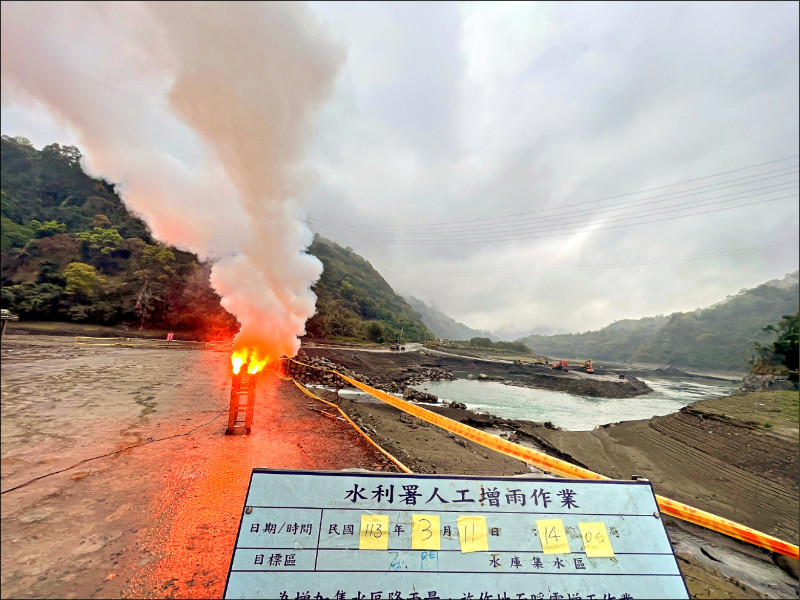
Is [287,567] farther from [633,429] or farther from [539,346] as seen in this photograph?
[539,346]

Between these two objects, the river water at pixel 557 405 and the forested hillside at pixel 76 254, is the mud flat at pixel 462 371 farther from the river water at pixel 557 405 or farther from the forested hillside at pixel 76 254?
the forested hillside at pixel 76 254

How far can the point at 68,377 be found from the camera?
22.1 ft

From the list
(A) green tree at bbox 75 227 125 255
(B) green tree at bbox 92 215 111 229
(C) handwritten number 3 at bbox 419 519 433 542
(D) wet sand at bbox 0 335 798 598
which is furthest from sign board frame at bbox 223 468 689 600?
(B) green tree at bbox 92 215 111 229

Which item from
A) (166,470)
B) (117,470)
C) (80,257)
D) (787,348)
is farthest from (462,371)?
(80,257)

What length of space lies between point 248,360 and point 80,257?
190 inches

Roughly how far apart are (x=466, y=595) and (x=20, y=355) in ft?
25.7

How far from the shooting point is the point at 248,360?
9859 millimetres

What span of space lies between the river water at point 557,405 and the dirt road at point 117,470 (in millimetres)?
19881

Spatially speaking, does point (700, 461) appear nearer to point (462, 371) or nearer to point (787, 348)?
point (787, 348)

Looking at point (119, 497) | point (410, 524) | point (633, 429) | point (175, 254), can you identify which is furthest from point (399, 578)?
point (633, 429)

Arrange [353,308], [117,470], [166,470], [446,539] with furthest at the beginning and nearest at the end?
1. [353,308]
2. [166,470]
3. [117,470]
4. [446,539]

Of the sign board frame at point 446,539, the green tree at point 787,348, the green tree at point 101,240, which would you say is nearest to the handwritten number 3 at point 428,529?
the sign board frame at point 446,539

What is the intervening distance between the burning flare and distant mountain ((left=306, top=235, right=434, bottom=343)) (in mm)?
36858

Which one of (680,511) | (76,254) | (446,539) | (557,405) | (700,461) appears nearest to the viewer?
(446,539)
